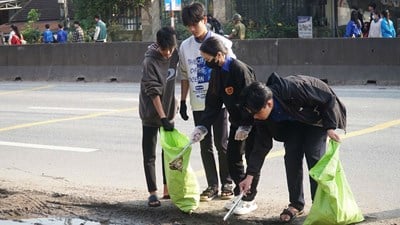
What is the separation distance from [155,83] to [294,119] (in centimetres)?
137

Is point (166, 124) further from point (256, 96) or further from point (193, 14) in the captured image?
point (256, 96)

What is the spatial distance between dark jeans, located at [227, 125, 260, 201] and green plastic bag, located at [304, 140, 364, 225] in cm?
77

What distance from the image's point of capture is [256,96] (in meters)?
4.89

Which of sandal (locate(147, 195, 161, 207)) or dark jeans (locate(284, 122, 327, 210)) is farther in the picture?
sandal (locate(147, 195, 161, 207))

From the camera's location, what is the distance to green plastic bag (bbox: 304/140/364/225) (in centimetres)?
498

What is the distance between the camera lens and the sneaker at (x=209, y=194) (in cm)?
629

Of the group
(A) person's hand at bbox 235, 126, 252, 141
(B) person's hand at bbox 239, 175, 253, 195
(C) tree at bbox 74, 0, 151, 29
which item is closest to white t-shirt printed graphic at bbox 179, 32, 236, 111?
(A) person's hand at bbox 235, 126, 252, 141

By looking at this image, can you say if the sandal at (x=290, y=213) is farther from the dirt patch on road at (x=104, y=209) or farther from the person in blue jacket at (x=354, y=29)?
the person in blue jacket at (x=354, y=29)

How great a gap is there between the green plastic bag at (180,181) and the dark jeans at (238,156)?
362mm

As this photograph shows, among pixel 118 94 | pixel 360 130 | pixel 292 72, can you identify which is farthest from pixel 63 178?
pixel 292 72

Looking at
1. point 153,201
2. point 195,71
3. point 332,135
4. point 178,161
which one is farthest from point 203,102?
point 332,135

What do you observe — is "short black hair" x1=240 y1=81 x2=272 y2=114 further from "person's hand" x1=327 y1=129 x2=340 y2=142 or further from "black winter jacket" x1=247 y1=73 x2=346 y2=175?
"person's hand" x1=327 y1=129 x2=340 y2=142

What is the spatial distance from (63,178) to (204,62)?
276 centimetres

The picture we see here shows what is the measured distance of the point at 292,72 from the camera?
16469mm
